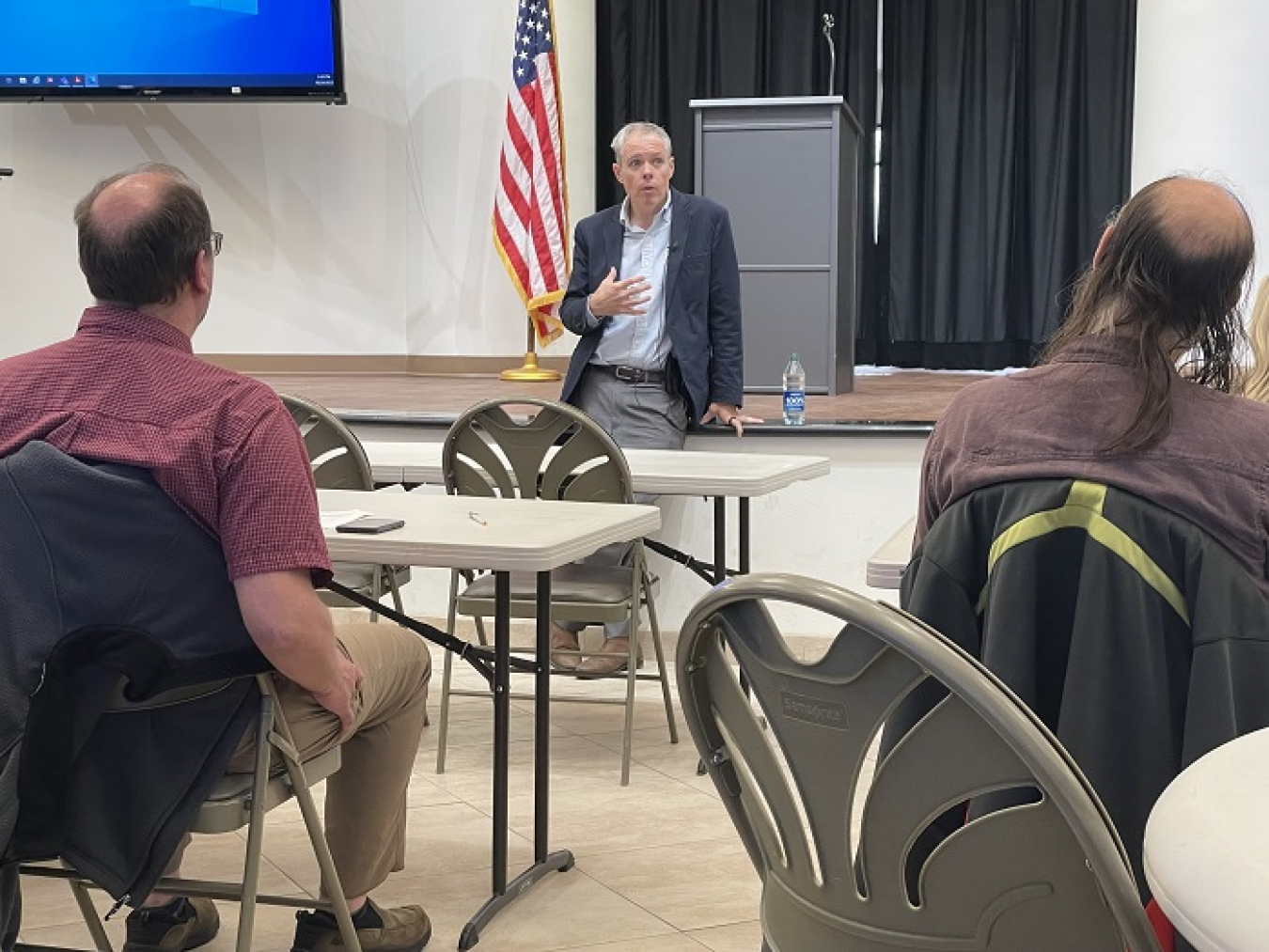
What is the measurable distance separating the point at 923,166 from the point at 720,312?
4624 mm

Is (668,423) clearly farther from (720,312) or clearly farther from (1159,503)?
(1159,503)

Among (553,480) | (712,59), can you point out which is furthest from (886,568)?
(712,59)

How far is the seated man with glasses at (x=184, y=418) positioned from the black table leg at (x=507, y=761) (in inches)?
22.6

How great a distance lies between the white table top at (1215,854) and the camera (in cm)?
80

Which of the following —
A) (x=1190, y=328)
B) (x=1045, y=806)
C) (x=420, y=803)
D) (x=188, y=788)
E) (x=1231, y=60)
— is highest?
(x=1231, y=60)

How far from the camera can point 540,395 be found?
7156 mm

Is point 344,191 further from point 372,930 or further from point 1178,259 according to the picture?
point 1178,259

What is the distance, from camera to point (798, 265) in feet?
21.5

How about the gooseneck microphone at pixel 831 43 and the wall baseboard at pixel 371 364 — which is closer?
the wall baseboard at pixel 371 364

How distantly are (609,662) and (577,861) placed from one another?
4.76ft

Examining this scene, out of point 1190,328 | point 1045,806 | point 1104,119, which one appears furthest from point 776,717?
point 1104,119

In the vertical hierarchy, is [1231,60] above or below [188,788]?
above

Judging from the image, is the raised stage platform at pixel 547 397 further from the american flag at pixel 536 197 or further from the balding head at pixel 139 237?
the balding head at pixel 139 237

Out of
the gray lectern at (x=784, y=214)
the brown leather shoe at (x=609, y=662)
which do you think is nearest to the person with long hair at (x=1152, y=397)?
the brown leather shoe at (x=609, y=662)
